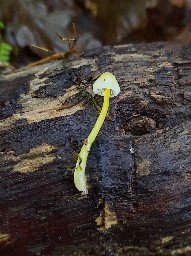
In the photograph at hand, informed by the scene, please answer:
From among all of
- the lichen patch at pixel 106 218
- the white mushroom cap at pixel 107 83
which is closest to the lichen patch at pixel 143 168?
the lichen patch at pixel 106 218

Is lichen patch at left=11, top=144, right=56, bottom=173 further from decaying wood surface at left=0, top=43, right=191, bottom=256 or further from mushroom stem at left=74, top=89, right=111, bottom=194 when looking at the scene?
mushroom stem at left=74, top=89, right=111, bottom=194

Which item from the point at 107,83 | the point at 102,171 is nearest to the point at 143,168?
the point at 102,171

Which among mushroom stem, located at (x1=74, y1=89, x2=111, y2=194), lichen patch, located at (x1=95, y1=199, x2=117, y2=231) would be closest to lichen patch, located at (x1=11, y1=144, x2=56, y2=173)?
mushroom stem, located at (x1=74, y1=89, x2=111, y2=194)

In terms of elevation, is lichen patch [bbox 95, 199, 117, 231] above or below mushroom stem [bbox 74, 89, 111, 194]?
below

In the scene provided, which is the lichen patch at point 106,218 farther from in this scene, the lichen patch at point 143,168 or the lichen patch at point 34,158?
the lichen patch at point 34,158

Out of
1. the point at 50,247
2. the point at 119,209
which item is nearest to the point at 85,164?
the point at 119,209

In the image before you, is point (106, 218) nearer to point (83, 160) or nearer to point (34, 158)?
point (83, 160)
